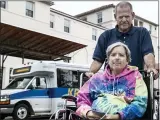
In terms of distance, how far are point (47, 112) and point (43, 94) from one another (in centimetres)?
85

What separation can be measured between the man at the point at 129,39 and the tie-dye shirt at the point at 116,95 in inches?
18.5

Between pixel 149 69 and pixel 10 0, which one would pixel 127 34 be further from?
pixel 10 0

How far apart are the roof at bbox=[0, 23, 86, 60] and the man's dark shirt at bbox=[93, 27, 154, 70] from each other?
520 inches

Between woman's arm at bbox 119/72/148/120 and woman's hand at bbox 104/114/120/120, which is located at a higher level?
woman's arm at bbox 119/72/148/120

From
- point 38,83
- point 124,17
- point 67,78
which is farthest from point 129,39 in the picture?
point 67,78

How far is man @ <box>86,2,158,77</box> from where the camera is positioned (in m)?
3.94

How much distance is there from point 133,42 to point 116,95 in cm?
98

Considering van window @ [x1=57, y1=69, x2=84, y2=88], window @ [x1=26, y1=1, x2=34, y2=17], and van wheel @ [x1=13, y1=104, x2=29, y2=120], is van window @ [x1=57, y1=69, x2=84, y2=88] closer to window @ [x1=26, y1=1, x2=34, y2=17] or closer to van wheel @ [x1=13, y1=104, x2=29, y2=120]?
van wheel @ [x1=13, y1=104, x2=29, y2=120]

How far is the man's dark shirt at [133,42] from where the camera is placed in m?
4.04

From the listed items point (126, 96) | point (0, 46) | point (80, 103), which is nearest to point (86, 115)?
point (80, 103)

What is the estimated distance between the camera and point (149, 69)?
369cm

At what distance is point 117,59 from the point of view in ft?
11.1

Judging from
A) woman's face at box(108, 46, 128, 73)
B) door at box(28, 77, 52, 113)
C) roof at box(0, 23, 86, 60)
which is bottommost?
A: door at box(28, 77, 52, 113)

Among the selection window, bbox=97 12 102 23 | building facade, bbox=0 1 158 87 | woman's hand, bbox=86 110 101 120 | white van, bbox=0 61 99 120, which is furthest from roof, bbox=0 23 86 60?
window, bbox=97 12 102 23
